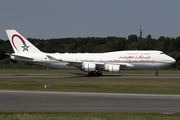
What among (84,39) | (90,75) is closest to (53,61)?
(90,75)

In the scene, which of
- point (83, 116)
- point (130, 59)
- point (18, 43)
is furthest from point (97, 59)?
point (83, 116)

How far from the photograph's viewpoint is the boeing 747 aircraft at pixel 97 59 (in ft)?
149

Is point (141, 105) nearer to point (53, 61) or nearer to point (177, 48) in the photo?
point (53, 61)

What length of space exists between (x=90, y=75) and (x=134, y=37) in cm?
14951

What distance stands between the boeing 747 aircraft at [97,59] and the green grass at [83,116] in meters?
30.3

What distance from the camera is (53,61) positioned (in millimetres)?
48031

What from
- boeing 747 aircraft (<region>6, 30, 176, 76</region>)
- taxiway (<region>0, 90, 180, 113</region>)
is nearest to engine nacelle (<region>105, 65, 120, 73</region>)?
boeing 747 aircraft (<region>6, 30, 176, 76</region>)

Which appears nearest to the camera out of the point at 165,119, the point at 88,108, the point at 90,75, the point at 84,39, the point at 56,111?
the point at 165,119

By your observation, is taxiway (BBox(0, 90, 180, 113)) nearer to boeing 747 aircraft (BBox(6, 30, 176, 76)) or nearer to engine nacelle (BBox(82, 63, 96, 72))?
engine nacelle (BBox(82, 63, 96, 72))

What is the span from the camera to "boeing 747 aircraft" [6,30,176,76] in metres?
45.3

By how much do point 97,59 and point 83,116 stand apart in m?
34.2

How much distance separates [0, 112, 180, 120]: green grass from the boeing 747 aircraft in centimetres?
3029

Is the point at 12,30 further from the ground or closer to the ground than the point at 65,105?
further from the ground

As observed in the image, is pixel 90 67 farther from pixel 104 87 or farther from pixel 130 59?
pixel 104 87
